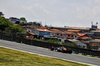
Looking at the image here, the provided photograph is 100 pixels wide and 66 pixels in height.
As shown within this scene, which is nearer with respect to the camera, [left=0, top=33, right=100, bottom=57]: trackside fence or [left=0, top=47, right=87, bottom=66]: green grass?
[left=0, top=47, right=87, bottom=66]: green grass

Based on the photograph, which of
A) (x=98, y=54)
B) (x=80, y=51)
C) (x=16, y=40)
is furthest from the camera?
(x=16, y=40)

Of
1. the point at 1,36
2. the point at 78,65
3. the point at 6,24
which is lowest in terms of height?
the point at 78,65

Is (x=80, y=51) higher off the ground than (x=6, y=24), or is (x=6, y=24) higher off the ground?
(x=6, y=24)

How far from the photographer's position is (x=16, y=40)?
47.3 meters

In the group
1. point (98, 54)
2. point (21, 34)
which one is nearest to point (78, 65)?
point (98, 54)

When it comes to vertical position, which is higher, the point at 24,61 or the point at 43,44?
the point at 43,44

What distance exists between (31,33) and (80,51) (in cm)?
5563

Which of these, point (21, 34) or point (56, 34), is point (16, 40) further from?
point (56, 34)

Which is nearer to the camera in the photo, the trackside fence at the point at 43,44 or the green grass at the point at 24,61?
the green grass at the point at 24,61

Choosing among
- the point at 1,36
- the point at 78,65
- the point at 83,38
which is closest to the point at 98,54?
the point at 78,65

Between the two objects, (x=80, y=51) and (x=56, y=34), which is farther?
(x=56, y=34)

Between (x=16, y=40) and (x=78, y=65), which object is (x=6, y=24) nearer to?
(x=16, y=40)

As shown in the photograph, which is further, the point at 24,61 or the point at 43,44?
the point at 43,44

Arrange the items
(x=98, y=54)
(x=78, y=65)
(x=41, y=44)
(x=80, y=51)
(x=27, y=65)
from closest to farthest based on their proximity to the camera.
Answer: (x=27, y=65) < (x=78, y=65) < (x=98, y=54) < (x=80, y=51) < (x=41, y=44)
